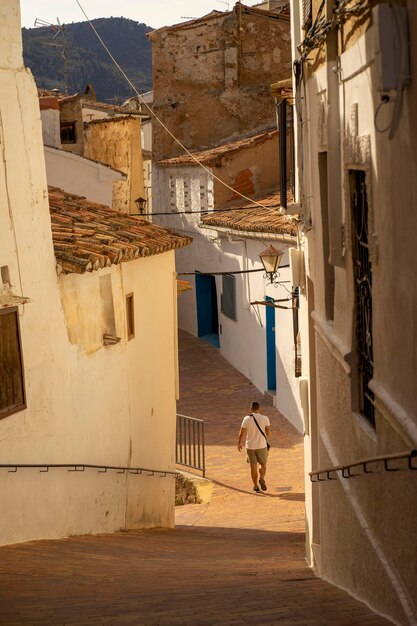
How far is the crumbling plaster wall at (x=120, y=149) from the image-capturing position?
119 feet

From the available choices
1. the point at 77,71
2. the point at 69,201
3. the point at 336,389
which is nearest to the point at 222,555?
the point at 336,389

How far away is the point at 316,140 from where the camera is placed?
10102 mm

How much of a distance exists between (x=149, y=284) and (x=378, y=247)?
889cm

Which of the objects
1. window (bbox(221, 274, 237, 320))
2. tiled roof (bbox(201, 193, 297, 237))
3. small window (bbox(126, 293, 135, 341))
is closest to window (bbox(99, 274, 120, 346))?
small window (bbox(126, 293, 135, 341))

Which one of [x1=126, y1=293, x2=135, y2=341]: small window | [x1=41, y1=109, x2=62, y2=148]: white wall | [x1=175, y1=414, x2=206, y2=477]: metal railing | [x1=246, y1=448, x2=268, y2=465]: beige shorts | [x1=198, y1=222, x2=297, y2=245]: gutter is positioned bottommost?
[x1=175, y1=414, x2=206, y2=477]: metal railing

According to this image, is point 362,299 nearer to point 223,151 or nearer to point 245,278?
point 245,278

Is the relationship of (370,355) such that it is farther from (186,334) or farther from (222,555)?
(186,334)

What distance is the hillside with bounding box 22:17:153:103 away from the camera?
308 feet

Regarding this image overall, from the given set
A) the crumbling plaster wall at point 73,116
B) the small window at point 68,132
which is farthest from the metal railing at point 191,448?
the small window at point 68,132

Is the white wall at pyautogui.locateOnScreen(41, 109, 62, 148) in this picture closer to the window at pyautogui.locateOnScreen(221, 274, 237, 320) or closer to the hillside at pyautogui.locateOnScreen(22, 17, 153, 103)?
the window at pyautogui.locateOnScreen(221, 274, 237, 320)

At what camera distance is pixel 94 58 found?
3927 inches

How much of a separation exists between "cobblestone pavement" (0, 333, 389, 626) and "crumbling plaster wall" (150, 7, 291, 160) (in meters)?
16.7

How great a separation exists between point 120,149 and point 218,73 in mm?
5453

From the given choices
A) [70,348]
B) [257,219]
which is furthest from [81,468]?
[257,219]
